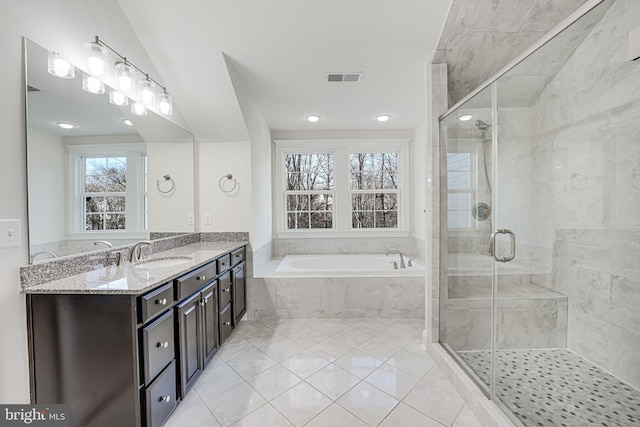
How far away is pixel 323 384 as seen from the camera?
184 centimetres

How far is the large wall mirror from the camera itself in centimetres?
136

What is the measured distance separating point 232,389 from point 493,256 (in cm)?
195

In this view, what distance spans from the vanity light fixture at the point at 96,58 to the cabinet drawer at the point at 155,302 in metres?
1.35

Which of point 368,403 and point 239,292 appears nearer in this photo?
point 368,403

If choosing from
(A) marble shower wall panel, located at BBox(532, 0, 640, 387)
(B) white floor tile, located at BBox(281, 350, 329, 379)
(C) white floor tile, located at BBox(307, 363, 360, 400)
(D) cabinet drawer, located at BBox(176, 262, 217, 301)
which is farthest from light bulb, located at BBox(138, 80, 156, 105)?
(A) marble shower wall panel, located at BBox(532, 0, 640, 387)

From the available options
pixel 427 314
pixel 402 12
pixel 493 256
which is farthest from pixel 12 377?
pixel 402 12

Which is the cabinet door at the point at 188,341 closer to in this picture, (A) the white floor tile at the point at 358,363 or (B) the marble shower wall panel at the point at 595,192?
(A) the white floor tile at the point at 358,363

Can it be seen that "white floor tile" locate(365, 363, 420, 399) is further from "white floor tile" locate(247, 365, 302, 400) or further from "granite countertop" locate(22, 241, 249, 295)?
"granite countertop" locate(22, 241, 249, 295)

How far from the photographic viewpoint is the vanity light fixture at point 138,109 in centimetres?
202

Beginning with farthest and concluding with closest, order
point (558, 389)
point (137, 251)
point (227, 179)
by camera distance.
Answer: point (227, 179)
point (137, 251)
point (558, 389)

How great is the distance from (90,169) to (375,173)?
3.25m

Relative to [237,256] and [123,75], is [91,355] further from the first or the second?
[123,75]

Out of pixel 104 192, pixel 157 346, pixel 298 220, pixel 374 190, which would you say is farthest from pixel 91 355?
pixel 374 190

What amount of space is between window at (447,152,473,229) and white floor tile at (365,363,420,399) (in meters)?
1.17
